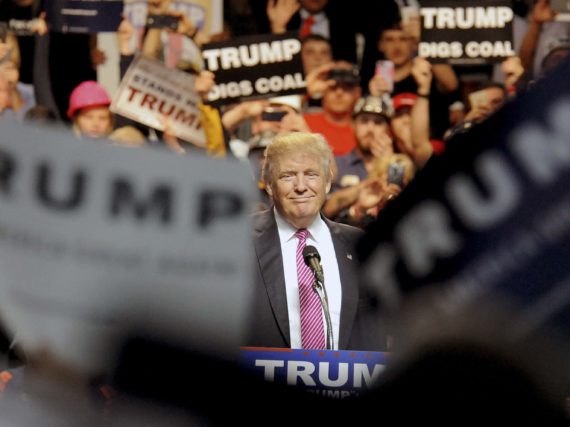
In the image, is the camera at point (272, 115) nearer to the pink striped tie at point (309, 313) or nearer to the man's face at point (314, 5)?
the man's face at point (314, 5)

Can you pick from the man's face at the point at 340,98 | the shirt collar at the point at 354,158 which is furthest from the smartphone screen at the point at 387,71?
the shirt collar at the point at 354,158

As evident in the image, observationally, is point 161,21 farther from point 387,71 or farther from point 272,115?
point 387,71

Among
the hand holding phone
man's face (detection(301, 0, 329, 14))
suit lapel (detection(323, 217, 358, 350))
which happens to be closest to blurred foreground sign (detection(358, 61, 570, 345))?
the hand holding phone

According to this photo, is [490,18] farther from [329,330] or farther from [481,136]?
[481,136]

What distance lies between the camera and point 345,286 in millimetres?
1688

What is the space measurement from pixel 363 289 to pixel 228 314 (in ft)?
0.36

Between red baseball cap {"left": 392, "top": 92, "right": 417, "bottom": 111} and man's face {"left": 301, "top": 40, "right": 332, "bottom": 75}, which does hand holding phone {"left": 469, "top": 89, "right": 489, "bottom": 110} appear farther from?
man's face {"left": 301, "top": 40, "right": 332, "bottom": 75}

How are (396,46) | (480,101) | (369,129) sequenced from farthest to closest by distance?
(396,46) < (369,129) < (480,101)

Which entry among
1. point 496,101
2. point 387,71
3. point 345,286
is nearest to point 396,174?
point 345,286

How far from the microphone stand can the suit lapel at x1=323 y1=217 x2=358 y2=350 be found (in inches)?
1.0

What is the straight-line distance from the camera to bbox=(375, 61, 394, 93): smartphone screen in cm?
424

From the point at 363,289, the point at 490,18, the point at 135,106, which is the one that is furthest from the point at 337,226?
the point at 490,18

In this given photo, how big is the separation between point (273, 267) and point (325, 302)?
0.18 metres

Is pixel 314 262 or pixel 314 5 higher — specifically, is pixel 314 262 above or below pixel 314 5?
below
